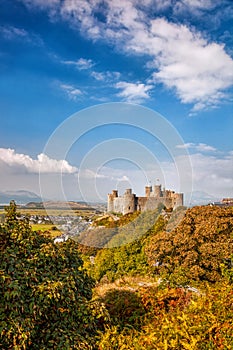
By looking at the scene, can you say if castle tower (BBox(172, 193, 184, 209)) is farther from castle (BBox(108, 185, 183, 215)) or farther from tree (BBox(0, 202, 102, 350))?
tree (BBox(0, 202, 102, 350))

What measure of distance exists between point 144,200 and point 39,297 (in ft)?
87.8

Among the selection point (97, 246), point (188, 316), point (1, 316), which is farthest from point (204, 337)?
point (97, 246)

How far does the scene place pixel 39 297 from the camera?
16.9 feet

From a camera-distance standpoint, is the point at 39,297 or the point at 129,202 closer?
the point at 39,297

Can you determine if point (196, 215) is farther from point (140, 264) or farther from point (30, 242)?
point (30, 242)

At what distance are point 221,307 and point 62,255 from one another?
8.29ft

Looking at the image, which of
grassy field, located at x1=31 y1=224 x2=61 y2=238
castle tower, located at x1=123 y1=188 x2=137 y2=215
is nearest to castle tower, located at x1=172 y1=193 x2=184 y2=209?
castle tower, located at x1=123 y1=188 x2=137 y2=215

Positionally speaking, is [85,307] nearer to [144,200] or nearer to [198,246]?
[198,246]

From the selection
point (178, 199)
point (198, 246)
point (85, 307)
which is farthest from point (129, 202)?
point (85, 307)

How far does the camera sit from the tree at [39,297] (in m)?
4.93

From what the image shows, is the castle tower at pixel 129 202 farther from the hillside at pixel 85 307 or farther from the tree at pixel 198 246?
the hillside at pixel 85 307

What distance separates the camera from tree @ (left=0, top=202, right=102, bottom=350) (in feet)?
16.2

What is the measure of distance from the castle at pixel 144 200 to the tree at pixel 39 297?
22685mm

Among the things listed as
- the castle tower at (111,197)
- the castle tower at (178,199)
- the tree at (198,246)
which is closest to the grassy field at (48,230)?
the tree at (198,246)
